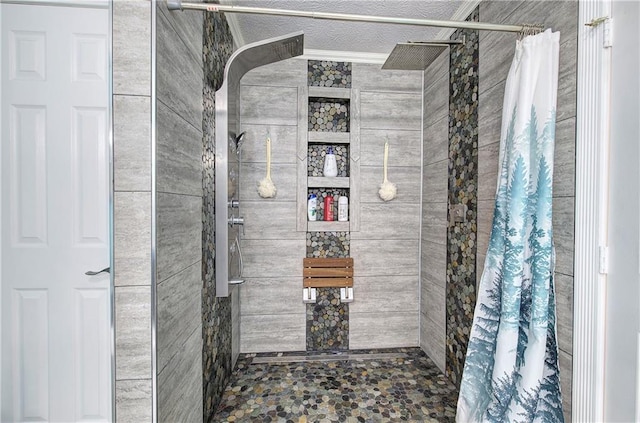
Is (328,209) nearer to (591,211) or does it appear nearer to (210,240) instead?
(210,240)

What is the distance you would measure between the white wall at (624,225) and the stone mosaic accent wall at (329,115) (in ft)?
5.87

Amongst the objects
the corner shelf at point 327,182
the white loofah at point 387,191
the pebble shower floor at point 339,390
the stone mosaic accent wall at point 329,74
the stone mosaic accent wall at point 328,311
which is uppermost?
the stone mosaic accent wall at point 329,74

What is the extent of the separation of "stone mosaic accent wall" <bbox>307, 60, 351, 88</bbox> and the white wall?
174 centimetres

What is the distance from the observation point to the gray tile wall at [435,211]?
218 cm

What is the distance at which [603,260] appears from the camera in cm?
101

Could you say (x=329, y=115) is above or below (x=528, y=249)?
above

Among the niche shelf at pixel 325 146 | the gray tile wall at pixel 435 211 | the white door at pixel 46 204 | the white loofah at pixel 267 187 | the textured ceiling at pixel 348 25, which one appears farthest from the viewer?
the niche shelf at pixel 325 146

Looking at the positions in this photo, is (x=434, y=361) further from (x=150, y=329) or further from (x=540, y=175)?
(x=150, y=329)

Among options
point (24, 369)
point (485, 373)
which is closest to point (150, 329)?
point (24, 369)

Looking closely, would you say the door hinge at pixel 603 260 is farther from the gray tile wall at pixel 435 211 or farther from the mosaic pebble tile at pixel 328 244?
the mosaic pebble tile at pixel 328 244

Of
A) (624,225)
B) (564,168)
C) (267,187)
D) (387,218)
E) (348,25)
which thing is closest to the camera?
(624,225)

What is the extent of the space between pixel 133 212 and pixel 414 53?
6.03 ft

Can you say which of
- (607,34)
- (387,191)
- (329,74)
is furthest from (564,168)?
(329,74)

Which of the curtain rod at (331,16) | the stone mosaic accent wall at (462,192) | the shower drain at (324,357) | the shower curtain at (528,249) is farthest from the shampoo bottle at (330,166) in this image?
the shower drain at (324,357)
